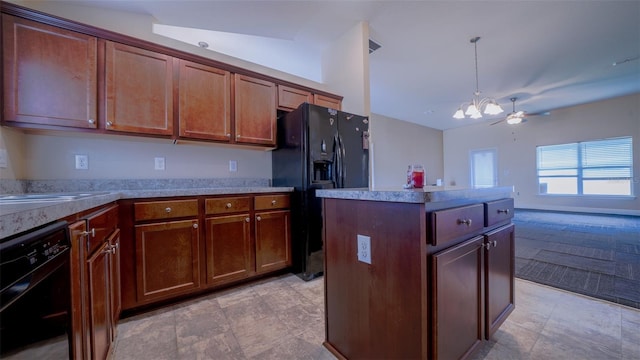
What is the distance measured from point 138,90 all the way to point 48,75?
489 millimetres

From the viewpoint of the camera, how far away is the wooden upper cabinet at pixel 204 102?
2088 millimetres

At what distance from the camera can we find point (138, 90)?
1.89 m

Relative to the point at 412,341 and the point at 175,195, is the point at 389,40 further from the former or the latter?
the point at 412,341

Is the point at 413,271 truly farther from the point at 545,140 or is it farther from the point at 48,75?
the point at 545,140

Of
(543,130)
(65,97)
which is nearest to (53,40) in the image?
(65,97)

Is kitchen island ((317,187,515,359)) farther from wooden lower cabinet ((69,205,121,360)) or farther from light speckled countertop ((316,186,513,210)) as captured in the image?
wooden lower cabinet ((69,205,121,360))

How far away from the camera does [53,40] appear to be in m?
1.62

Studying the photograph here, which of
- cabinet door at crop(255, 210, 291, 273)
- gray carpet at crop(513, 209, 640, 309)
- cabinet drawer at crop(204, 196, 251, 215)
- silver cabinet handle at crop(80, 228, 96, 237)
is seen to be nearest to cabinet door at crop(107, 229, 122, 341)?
silver cabinet handle at crop(80, 228, 96, 237)

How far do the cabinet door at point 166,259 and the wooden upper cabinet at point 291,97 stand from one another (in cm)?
156

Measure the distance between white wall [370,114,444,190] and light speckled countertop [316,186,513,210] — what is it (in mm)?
4530

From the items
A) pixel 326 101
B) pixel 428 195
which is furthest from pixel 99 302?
pixel 326 101

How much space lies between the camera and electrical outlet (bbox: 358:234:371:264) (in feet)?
3.37

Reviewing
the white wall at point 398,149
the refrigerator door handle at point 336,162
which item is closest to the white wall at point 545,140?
the white wall at point 398,149

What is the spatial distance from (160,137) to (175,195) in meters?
0.61
